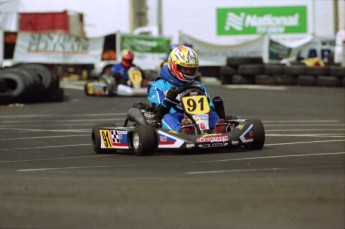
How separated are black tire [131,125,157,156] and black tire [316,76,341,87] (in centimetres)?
1496

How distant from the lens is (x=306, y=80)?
2462 centimetres

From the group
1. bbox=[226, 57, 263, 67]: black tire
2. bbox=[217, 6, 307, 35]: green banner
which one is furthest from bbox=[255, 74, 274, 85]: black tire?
bbox=[217, 6, 307, 35]: green banner

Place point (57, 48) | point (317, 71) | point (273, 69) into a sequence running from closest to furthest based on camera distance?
point (317, 71) → point (273, 69) → point (57, 48)

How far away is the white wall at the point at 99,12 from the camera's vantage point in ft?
111

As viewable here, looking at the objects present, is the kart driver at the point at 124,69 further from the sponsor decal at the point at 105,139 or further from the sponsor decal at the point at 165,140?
the sponsor decal at the point at 165,140

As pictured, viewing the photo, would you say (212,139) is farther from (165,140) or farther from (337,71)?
(337,71)

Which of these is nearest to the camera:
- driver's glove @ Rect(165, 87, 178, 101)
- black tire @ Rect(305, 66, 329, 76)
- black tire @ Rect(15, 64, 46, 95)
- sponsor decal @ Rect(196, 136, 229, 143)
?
sponsor decal @ Rect(196, 136, 229, 143)

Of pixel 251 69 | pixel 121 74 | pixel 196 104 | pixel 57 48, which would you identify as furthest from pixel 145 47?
pixel 196 104

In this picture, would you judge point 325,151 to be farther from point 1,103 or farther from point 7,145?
point 1,103

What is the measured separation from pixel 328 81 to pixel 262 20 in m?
9.20

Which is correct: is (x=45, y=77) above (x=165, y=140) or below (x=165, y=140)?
above

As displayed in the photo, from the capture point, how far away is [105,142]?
390 inches

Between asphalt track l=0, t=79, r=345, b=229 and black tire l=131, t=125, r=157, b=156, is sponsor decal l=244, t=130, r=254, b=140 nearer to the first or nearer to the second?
asphalt track l=0, t=79, r=345, b=229

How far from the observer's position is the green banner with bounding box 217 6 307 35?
106 feet
